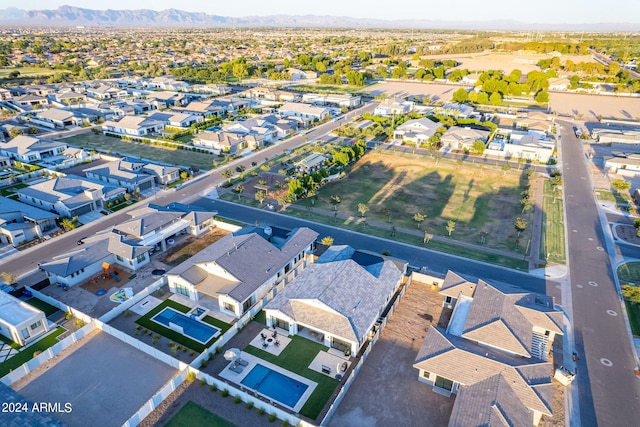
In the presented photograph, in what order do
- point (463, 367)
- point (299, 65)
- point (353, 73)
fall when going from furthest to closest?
point (299, 65) < point (353, 73) < point (463, 367)

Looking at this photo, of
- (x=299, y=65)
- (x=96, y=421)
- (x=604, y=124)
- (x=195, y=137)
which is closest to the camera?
(x=96, y=421)

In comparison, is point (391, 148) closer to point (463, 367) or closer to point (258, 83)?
point (463, 367)

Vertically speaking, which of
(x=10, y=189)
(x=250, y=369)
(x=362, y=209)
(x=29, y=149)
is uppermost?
(x=29, y=149)

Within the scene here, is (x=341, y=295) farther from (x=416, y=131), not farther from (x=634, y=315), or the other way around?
(x=416, y=131)

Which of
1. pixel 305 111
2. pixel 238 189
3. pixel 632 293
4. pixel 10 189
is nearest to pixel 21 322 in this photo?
pixel 238 189

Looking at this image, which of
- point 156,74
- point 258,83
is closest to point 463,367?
point 258,83

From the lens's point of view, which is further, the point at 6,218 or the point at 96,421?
the point at 6,218

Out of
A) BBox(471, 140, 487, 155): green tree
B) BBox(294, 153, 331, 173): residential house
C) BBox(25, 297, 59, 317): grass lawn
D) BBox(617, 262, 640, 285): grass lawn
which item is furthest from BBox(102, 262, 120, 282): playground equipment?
BBox(471, 140, 487, 155): green tree
